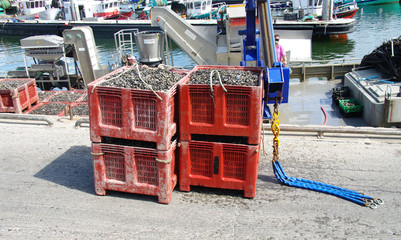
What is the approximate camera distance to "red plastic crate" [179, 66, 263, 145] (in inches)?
180

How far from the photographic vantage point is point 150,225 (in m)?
4.30

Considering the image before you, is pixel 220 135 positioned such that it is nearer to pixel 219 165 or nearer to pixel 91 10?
pixel 219 165

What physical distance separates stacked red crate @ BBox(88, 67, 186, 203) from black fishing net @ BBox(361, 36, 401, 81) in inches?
375

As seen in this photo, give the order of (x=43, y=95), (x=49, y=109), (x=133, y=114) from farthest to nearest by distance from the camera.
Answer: (x=43, y=95) → (x=49, y=109) → (x=133, y=114)

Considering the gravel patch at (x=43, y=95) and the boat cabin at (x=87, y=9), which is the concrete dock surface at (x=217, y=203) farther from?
the boat cabin at (x=87, y=9)

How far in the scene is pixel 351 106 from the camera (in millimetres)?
10516

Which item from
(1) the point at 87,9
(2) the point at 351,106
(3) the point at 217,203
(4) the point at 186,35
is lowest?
(2) the point at 351,106

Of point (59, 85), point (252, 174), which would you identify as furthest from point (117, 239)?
point (59, 85)

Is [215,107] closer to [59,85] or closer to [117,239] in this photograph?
[117,239]

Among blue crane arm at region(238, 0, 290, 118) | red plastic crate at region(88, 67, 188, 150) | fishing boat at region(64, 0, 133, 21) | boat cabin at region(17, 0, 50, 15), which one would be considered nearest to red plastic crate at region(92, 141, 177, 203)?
red plastic crate at region(88, 67, 188, 150)

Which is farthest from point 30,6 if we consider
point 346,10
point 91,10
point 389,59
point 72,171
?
point 72,171

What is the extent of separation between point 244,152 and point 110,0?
4650 centimetres

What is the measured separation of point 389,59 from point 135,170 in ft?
34.8

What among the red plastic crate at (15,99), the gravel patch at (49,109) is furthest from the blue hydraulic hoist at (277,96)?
the red plastic crate at (15,99)
